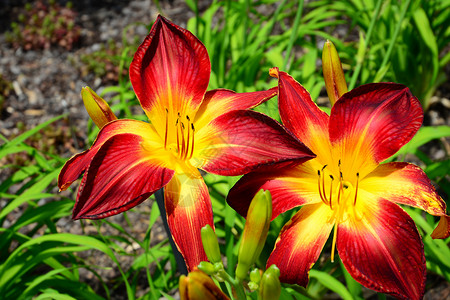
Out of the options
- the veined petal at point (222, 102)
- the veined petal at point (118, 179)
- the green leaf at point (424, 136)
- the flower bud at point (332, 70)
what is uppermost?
the flower bud at point (332, 70)

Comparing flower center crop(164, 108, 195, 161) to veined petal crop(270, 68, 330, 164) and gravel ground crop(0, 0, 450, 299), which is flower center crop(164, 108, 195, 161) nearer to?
veined petal crop(270, 68, 330, 164)

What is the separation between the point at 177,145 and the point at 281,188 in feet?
0.76

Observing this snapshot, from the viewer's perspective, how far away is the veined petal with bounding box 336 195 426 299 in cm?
75

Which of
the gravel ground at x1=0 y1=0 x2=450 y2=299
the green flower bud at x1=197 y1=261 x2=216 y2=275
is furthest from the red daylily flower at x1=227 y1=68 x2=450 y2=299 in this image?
the gravel ground at x1=0 y1=0 x2=450 y2=299

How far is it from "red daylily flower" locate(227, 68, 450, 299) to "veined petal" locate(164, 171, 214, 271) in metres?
0.08

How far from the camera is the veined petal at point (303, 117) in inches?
34.9

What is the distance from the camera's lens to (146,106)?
0.96 m

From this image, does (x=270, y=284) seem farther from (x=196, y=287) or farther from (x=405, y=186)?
(x=405, y=186)

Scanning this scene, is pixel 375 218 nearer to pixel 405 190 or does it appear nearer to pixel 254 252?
pixel 405 190

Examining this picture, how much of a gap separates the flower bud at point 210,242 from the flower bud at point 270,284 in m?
0.10

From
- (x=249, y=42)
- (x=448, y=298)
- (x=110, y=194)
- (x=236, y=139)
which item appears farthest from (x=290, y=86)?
(x=249, y=42)

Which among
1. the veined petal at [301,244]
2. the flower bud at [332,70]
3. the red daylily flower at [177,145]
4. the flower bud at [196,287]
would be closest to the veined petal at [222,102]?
the red daylily flower at [177,145]

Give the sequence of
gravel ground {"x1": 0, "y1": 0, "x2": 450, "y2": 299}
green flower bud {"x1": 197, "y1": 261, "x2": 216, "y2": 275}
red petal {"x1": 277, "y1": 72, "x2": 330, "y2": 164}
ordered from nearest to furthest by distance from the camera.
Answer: green flower bud {"x1": 197, "y1": 261, "x2": 216, "y2": 275}
red petal {"x1": 277, "y1": 72, "x2": 330, "y2": 164}
gravel ground {"x1": 0, "y1": 0, "x2": 450, "y2": 299}

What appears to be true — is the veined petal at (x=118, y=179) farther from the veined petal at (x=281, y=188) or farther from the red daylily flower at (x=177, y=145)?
the veined petal at (x=281, y=188)
